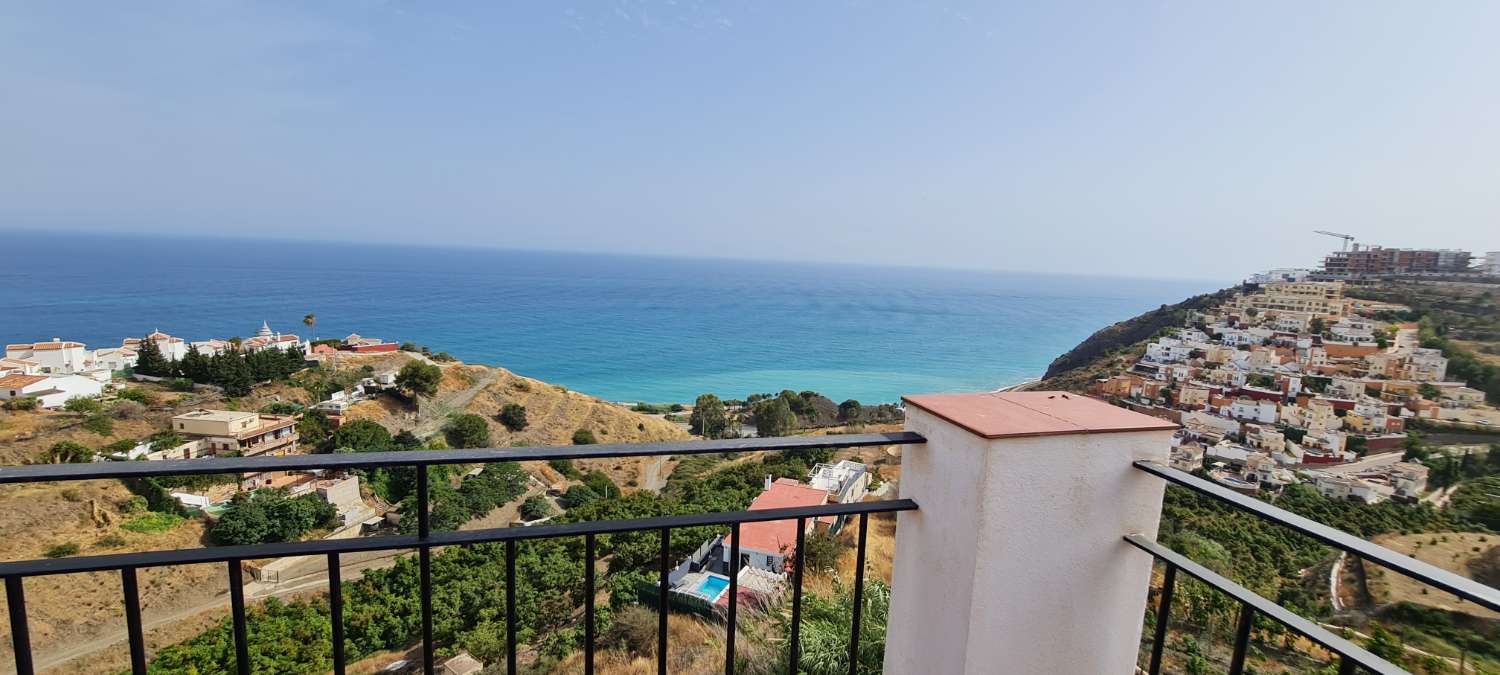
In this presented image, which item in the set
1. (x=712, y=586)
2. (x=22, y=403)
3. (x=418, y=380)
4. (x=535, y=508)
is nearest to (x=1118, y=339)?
(x=535, y=508)

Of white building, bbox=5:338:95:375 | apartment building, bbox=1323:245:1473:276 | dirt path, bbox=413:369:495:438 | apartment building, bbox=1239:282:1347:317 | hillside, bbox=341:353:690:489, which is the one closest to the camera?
hillside, bbox=341:353:690:489

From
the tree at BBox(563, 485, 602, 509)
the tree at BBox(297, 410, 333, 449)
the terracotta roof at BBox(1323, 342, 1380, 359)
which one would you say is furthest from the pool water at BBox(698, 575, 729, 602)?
the terracotta roof at BBox(1323, 342, 1380, 359)

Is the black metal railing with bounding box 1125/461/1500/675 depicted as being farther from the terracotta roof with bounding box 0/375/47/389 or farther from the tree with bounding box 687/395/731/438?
the terracotta roof with bounding box 0/375/47/389

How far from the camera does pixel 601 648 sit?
519cm

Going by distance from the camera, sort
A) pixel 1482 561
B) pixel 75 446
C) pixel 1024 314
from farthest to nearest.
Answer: pixel 1024 314, pixel 75 446, pixel 1482 561

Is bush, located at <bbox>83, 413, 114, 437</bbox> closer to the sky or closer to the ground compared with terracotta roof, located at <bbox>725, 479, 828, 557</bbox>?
closer to the ground

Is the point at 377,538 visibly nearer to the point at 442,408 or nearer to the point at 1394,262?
the point at 442,408

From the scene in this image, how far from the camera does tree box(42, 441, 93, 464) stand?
2045 cm

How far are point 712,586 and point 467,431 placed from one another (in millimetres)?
24155

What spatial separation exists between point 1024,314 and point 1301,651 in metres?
109

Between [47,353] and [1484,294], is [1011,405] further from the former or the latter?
[1484,294]

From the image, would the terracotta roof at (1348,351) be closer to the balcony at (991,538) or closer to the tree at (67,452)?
the balcony at (991,538)

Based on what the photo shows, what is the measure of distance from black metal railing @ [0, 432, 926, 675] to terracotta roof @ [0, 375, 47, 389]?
3921cm

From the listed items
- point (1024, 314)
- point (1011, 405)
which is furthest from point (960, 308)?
point (1011, 405)
